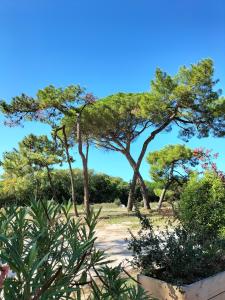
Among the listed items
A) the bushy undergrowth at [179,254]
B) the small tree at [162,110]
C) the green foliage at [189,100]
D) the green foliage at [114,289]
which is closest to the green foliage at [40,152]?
the small tree at [162,110]

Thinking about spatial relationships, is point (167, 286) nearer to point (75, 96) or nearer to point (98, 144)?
point (75, 96)

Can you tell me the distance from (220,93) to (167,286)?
11953mm

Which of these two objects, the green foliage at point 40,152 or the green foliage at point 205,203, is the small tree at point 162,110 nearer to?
the green foliage at point 40,152

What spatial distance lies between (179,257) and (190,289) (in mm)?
273

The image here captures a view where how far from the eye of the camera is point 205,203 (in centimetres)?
459

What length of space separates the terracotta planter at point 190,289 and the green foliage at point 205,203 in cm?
177

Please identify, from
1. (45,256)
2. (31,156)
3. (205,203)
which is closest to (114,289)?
(45,256)

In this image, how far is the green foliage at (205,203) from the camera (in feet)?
14.4

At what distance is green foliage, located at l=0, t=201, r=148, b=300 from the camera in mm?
717

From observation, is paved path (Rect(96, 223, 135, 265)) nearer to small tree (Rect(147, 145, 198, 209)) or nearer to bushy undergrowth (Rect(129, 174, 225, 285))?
bushy undergrowth (Rect(129, 174, 225, 285))

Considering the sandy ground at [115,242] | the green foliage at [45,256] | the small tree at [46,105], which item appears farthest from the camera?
the small tree at [46,105]

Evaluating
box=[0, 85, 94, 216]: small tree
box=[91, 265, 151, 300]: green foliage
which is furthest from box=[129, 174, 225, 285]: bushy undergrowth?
box=[0, 85, 94, 216]: small tree

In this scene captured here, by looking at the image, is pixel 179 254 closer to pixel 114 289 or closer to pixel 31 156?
pixel 114 289

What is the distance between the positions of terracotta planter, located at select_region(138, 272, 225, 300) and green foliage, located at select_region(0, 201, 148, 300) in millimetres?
1237
